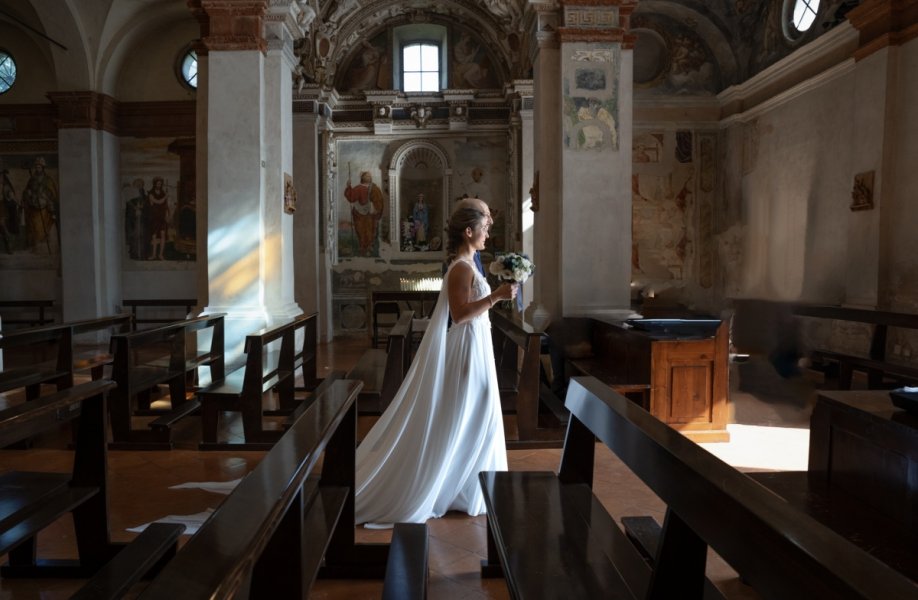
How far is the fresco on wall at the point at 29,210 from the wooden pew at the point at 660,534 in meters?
14.4

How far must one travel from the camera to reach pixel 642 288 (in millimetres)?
13711

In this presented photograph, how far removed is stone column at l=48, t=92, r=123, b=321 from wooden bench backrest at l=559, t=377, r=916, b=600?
13819mm

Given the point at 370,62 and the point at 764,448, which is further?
the point at 370,62

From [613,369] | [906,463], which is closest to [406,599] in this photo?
→ [906,463]

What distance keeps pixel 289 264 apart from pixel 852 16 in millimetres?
8497

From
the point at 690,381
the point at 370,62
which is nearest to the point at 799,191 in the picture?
the point at 690,381

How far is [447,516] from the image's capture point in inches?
151

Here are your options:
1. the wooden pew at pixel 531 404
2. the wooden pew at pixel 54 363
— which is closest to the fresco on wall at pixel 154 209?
the wooden pew at pixel 54 363

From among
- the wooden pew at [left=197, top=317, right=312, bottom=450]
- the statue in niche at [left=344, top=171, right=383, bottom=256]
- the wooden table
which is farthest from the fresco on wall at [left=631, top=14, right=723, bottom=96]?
the wooden table

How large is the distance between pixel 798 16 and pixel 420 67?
26.2ft

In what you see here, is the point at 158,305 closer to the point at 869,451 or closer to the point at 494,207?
the point at 494,207

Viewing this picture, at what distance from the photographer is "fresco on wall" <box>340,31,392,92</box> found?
1484cm

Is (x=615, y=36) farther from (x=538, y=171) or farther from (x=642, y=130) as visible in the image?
(x=642, y=130)

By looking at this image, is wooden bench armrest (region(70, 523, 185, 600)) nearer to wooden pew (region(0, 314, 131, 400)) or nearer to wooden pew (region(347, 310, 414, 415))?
wooden pew (region(347, 310, 414, 415))
